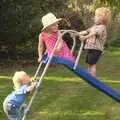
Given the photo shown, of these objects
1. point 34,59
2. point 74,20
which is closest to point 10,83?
point 34,59

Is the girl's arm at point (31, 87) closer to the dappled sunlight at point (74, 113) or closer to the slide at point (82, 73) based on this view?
the slide at point (82, 73)

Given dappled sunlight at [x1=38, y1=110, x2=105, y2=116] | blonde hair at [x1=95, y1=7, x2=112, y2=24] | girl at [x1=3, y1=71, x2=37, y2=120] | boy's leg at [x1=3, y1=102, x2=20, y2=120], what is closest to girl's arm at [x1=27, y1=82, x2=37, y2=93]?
girl at [x1=3, y1=71, x2=37, y2=120]

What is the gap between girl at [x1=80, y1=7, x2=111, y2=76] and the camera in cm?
830

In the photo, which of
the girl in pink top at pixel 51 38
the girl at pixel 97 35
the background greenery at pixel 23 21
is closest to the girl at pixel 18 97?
the girl in pink top at pixel 51 38

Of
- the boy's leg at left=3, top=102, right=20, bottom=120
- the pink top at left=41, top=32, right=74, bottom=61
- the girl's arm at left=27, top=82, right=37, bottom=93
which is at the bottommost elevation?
the boy's leg at left=3, top=102, right=20, bottom=120

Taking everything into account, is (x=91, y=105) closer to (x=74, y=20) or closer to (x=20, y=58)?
(x=20, y=58)

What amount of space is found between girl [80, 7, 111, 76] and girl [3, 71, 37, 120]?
143 centimetres

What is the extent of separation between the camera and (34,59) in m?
18.9

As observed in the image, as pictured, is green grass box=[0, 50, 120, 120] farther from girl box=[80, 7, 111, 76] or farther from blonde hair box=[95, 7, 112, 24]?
blonde hair box=[95, 7, 112, 24]

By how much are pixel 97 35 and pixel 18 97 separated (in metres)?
2.01

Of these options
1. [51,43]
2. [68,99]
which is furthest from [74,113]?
[51,43]

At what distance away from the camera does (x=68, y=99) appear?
11.1 meters

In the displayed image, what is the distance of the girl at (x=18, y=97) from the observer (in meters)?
7.11

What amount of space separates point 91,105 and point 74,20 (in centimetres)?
1388
